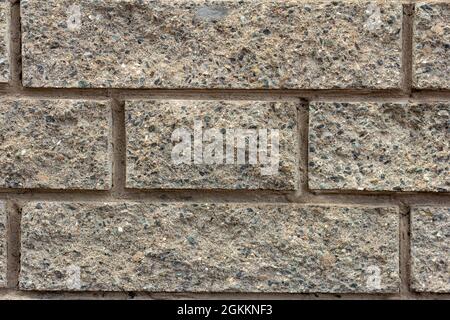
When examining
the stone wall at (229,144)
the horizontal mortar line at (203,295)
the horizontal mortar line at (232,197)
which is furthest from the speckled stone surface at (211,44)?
the horizontal mortar line at (203,295)

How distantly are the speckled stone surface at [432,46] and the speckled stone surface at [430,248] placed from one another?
291 millimetres

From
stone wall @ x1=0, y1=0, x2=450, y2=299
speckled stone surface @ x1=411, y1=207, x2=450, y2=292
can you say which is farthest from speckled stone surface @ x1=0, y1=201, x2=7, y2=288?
speckled stone surface @ x1=411, y1=207, x2=450, y2=292

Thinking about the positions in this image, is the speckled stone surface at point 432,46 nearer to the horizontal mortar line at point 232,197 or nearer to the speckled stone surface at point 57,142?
the horizontal mortar line at point 232,197

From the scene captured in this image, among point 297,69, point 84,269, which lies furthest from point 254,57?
point 84,269

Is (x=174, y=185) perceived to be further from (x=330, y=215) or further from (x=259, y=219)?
(x=330, y=215)

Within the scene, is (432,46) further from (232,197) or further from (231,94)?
(232,197)

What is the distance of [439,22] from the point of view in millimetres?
1431

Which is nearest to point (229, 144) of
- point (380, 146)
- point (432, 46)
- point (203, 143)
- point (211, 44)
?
point (203, 143)

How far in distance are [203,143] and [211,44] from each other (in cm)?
22

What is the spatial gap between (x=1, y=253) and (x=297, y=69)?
0.80 metres

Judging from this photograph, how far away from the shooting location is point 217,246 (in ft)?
4.80

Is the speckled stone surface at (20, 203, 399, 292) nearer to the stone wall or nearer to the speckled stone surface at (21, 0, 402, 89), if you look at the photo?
the stone wall

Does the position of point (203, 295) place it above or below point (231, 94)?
below

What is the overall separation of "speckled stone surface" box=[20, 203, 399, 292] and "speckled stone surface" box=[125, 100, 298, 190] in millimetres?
57
